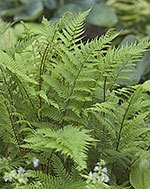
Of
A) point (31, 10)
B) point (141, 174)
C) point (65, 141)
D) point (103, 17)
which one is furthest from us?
point (31, 10)

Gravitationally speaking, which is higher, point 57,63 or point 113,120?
point 57,63

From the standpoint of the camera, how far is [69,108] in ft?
4.09

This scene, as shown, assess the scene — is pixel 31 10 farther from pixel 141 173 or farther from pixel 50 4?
pixel 141 173

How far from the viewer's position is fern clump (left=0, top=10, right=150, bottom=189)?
3.96 ft

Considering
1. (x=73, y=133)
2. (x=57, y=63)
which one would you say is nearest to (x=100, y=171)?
(x=73, y=133)

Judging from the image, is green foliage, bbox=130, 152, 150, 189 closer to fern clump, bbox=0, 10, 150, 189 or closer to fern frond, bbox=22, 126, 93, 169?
fern clump, bbox=0, 10, 150, 189

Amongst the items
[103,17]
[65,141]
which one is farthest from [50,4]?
[65,141]

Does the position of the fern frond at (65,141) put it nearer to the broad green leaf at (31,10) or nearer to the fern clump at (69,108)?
Answer: the fern clump at (69,108)

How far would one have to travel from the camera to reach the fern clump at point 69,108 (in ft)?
3.96

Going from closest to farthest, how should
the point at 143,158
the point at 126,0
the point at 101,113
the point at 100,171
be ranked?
the point at 100,171 → the point at 143,158 → the point at 101,113 → the point at 126,0

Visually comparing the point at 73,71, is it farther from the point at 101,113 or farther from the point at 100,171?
the point at 100,171

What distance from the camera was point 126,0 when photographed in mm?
4344

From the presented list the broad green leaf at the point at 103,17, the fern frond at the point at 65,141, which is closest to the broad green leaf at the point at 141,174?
the fern frond at the point at 65,141

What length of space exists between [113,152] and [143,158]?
2.9 inches
